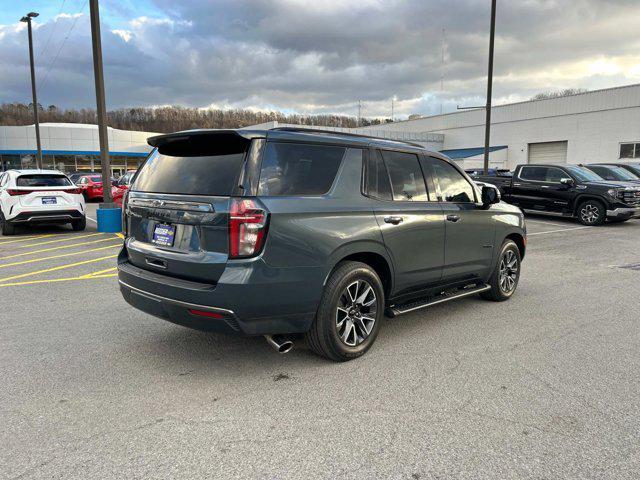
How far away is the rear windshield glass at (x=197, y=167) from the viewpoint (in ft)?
11.7

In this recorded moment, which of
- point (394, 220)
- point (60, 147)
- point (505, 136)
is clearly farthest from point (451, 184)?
point (60, 147)

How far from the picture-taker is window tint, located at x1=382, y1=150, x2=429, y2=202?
4.51 m

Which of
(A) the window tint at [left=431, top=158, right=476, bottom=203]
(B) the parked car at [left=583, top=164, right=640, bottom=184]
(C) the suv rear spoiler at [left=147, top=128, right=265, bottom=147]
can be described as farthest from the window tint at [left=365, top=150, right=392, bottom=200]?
(B) the parked car at [left=583, top=164, right=640, bottom=184]

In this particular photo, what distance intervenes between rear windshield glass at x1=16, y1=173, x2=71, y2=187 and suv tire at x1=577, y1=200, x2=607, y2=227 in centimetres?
1457

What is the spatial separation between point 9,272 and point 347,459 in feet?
24.1

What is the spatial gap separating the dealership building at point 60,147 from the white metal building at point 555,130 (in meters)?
29.8

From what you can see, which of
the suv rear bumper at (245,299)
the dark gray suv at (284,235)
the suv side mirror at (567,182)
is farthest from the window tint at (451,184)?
the suv side mirror at (567,182)

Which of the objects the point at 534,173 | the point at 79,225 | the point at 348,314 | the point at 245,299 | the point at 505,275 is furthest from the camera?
the point at 534,173

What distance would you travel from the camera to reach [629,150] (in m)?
30.8

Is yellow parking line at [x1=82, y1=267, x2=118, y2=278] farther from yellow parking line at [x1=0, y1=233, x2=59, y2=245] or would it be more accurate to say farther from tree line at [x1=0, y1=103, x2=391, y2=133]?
tree line at [x1=0, y1=103, x2=391, y2=133]

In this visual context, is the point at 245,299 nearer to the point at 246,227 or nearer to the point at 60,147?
the point at 246,227

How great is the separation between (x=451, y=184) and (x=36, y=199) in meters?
10.5

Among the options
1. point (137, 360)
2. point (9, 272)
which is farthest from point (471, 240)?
point (9, 272)

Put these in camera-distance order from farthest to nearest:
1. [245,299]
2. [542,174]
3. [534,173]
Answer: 1. [534,173]
2. [542,174]
3. [245,299]
